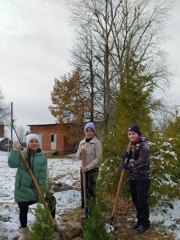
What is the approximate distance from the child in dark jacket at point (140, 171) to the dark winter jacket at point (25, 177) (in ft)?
4.61

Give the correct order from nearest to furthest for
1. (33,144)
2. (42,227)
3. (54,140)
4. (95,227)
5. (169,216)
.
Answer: (42,227) → (95,227) → (33,144) → (169,216) → (54,140)

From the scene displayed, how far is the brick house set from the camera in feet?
134

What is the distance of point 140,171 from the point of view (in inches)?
247

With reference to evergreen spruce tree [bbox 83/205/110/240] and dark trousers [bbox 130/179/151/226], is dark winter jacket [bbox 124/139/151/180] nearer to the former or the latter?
dark trousers [bbox 130/179/151/226]

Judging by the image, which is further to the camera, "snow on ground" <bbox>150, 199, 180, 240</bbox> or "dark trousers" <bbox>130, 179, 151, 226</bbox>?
"snow on ground" <bbox>150, 199, 180, 240</bbox>

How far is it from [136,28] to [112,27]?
1693 mm

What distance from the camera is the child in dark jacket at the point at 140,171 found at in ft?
20.5

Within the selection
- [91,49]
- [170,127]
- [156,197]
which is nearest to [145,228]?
[156,197]

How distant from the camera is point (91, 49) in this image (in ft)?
95.6

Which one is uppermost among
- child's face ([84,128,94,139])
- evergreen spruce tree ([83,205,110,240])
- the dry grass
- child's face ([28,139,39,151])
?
child's face ([84,128,94,139])

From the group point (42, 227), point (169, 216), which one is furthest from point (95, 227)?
point (169, 216)

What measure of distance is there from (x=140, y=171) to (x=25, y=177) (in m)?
1.89

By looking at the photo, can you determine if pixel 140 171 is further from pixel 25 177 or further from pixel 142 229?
pixel 25 177

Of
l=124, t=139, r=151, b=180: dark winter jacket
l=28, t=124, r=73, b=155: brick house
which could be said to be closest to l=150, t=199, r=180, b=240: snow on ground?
l=124, t=139, r=151, b=180: dark winter jacket
